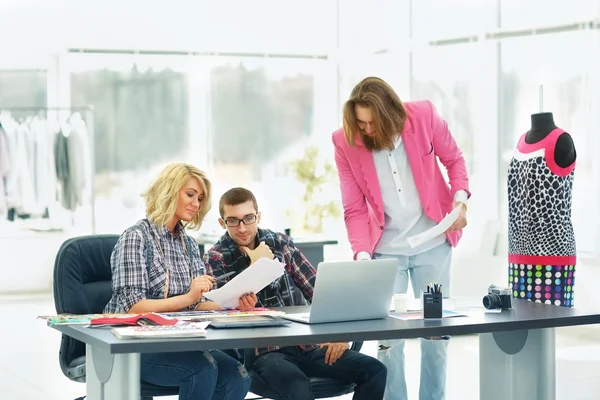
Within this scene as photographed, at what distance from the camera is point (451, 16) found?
901cm

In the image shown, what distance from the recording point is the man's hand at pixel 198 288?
11.2ft

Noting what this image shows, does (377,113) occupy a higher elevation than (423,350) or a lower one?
higher

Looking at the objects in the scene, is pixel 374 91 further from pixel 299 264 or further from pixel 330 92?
pixel 330 92

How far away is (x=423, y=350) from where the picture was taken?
4.05 metres

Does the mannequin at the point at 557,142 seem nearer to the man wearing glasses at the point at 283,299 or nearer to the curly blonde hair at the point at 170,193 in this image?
the man wearing glasses at the point at 283,299

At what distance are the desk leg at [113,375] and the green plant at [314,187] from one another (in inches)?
315

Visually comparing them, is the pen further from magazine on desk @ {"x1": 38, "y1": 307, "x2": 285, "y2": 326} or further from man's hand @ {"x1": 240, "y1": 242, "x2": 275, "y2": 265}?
magazine on desk @ {"x1": 38, "y1": 307, "x2": 285, "y2": 326}

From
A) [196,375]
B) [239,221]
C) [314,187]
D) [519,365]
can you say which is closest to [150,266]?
[239,221]

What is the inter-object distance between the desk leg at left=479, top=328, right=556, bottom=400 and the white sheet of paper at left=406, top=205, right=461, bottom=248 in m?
0.56

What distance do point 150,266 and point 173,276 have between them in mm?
108

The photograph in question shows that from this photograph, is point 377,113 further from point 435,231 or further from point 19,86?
point 19,86

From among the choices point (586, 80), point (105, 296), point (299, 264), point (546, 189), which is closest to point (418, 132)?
point (299, 264)

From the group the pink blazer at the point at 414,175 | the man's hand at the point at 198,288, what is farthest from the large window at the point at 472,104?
the man's hand at the point at 198,288

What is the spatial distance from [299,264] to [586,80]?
14.5ft
